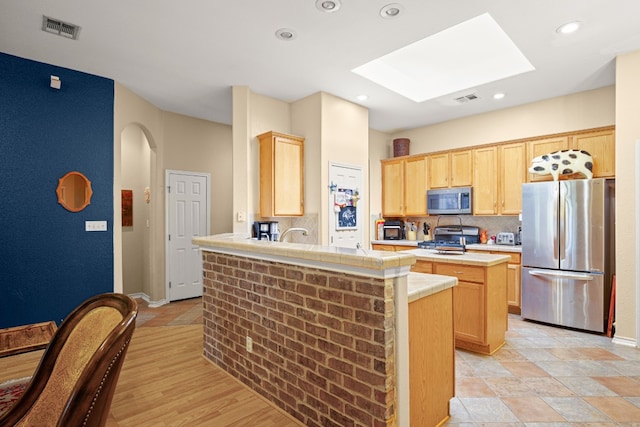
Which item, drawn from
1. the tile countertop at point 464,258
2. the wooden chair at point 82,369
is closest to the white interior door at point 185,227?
the tile countertop at point 464,258

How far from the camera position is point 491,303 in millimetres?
2900

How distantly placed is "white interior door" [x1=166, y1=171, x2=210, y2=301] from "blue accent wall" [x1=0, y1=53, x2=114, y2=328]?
1.17 meters

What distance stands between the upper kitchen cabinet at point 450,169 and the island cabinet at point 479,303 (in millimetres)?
2194

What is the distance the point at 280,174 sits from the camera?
13.5 ft

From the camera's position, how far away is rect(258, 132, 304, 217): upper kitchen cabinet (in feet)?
13.3

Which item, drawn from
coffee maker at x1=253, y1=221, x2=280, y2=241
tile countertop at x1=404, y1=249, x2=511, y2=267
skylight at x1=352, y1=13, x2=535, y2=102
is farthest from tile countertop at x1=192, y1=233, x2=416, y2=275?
skylight at x1=352, y1=13, x2=535, y2=102

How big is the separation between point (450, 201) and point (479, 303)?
2.51 meters

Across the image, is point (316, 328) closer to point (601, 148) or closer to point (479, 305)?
point (479, 305)

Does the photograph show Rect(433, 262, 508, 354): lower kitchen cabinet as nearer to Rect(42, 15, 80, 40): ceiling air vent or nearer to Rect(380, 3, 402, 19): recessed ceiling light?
Rect(380, 3, 402, 19): recessed ceiling light

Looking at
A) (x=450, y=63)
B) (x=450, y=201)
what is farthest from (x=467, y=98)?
(x=450, y=201)

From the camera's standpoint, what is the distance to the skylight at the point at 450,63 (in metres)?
3.41

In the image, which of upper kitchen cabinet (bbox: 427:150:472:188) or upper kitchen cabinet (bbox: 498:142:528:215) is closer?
upper kitchen cabinet (bbox: 498:142:528:215)

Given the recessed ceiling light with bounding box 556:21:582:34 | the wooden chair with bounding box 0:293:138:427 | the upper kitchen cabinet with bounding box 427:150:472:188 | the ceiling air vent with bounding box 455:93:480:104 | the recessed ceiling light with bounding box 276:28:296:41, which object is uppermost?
the recessed ceiling light with bounding box 276:28:296:41

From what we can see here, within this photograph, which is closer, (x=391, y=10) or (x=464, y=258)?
(x=391, y=10)
